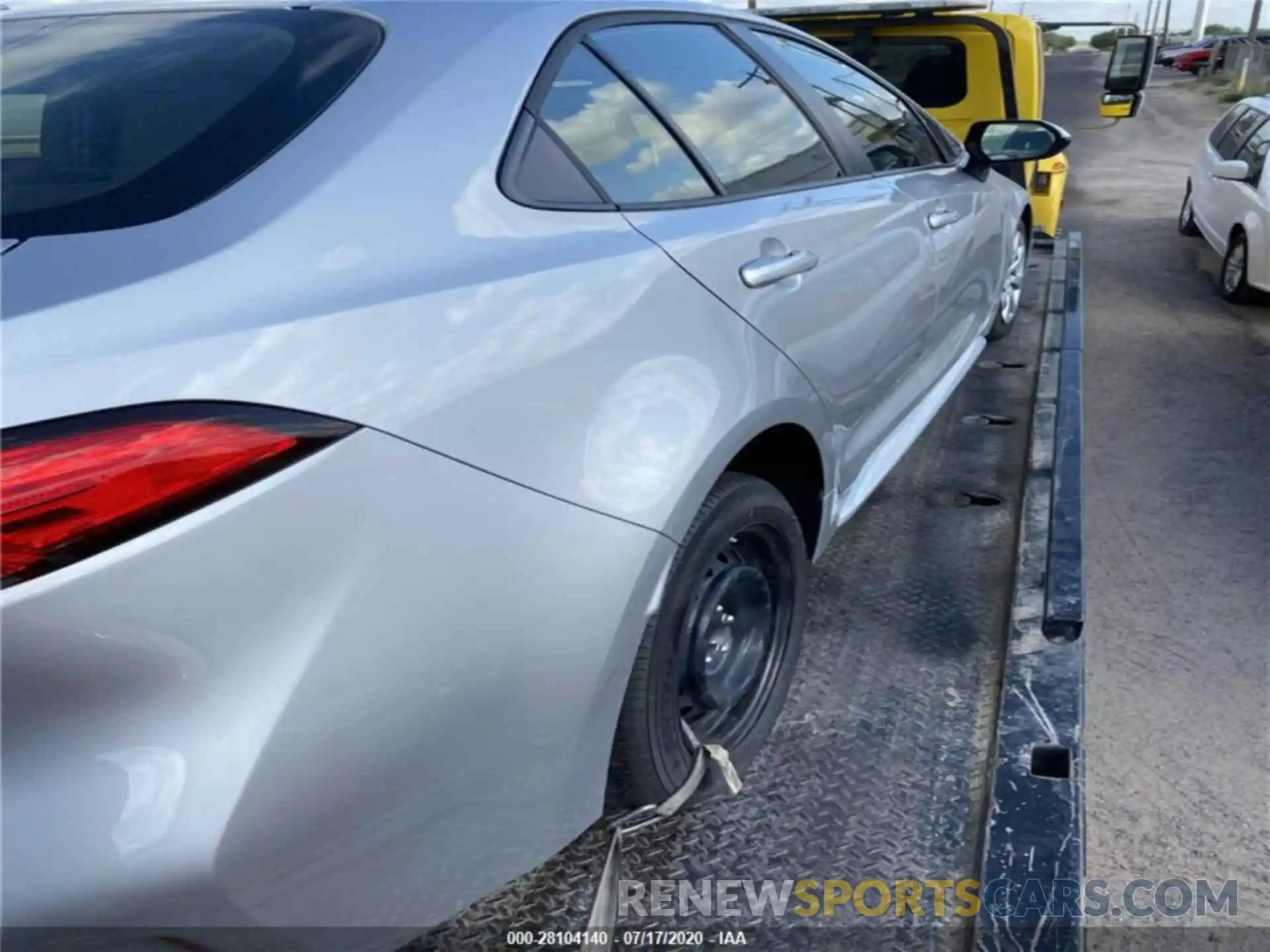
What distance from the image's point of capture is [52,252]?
1.21 m

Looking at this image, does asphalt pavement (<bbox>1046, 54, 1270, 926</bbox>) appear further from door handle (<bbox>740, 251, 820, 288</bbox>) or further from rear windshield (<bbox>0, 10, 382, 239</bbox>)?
rear windshield (<bbox>0, 10, 382, 239</bbox>)

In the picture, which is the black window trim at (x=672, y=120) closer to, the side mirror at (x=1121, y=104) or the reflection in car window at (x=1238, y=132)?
the reflection in car window at (x=1238, y=132)

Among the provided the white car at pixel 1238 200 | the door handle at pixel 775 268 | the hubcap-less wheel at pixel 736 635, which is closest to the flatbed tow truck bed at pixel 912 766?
the hubcap-less wheel at pixel 736 635

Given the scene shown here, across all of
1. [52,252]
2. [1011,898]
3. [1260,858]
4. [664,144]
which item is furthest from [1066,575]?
[52,252]

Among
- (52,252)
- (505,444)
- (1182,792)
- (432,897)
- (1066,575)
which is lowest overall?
(1182,792)

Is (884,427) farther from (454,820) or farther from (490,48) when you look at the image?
(454,820)

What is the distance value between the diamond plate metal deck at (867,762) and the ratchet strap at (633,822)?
81mm

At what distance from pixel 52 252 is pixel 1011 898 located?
1.69 meters

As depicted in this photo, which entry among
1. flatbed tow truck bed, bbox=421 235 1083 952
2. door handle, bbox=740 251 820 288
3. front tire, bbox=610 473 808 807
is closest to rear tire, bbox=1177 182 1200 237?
flatbed tow truck bed, bbox=421 235 1083 952

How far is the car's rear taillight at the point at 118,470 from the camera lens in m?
1.03

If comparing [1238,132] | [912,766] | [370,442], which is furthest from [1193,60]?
[370,442]

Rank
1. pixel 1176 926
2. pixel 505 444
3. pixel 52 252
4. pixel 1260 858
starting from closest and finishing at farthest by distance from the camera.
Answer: pixel 52 252
pixel 505 444
pixel 1176 926
pixel 1260 858

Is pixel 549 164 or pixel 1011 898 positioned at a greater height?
pixel 549 164

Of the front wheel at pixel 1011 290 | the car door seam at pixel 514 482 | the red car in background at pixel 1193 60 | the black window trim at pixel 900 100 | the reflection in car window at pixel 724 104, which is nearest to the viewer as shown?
the car door seam at pixel 514 482
